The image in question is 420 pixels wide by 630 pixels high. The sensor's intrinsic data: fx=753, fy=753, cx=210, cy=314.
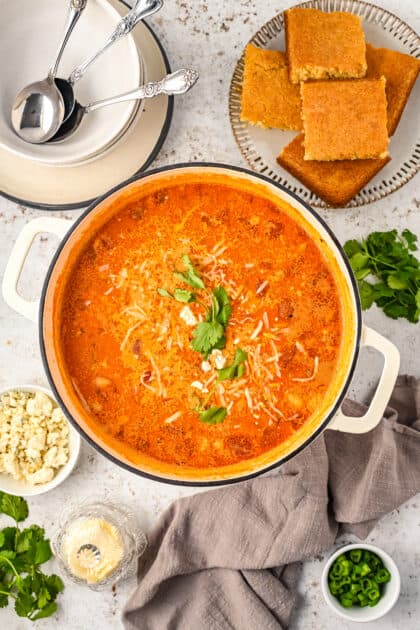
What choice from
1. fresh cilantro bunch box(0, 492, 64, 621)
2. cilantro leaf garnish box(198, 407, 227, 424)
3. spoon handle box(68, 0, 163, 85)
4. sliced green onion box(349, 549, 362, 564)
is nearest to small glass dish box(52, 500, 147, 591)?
fresh cilantro bunch box(0, 492, 64, 621)

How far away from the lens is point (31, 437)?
2842 millimetres

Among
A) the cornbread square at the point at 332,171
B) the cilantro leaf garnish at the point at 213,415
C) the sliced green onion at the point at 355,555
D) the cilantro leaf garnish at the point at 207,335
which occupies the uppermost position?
the cornbread square at the point at 332,171

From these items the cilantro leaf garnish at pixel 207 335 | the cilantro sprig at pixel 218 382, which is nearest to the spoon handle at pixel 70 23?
the cilantro leaf garnish at pixel 207 335

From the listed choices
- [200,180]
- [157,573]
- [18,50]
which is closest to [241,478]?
[157,573]

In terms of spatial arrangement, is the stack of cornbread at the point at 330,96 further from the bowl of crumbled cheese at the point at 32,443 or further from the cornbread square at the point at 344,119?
the bowl of crumbled cheese at the point at 32,443

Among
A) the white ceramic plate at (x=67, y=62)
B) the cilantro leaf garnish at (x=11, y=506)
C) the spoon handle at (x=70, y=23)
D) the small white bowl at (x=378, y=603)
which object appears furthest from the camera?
the cilantro leaf garnish at (x=11, y=506)

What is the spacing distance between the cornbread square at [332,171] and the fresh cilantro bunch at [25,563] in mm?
1634

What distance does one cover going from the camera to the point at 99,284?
2.53 metres

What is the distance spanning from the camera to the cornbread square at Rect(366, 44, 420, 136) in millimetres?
2648

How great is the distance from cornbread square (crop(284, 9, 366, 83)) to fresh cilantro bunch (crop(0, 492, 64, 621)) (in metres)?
1.93

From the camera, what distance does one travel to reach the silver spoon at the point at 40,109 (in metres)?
2.52

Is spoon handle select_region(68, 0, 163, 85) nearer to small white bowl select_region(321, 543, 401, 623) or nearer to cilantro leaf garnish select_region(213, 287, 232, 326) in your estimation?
cilantro leaf garnish select_region(213, 287, 232, 326)

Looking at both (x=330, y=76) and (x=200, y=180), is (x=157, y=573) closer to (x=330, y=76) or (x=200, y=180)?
(x=200, y=180)

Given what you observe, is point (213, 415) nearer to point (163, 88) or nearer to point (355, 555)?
point (355, 555)
